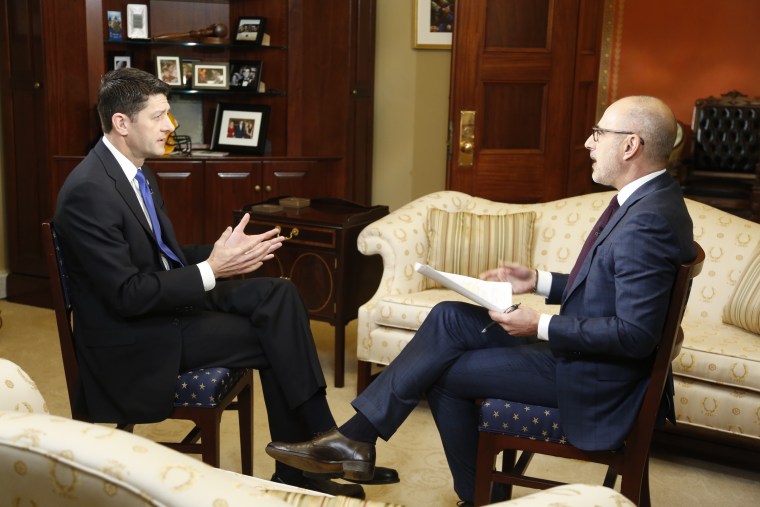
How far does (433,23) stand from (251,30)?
125 centimetres

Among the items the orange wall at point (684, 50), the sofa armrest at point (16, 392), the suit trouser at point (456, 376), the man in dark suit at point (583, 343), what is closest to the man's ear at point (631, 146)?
the man in dark suit at point (583, 343)

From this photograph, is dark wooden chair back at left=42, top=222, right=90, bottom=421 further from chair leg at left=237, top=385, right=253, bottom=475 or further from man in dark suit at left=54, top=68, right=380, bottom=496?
chair leg at left=237, top=385, right=253, bottom=475

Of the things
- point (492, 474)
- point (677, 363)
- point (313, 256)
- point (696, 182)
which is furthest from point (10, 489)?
point (696, 182)

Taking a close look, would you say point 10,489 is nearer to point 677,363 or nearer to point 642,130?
point 642,130

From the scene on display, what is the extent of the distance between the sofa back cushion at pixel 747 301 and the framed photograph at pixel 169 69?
3.56m

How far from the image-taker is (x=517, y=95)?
16.7ft

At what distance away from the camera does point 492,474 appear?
256 cm

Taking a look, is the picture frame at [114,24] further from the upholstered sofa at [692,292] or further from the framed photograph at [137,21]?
the upholstered sofa at [692,292]

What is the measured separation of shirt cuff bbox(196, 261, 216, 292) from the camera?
271 centimetres

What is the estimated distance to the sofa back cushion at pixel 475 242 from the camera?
395 cm

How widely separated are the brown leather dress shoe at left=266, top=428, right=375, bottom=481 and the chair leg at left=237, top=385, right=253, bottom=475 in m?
0.37

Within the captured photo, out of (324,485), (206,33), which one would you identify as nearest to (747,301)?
(324,485)

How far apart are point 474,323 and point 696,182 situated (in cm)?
502

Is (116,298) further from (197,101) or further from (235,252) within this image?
(197,101)
